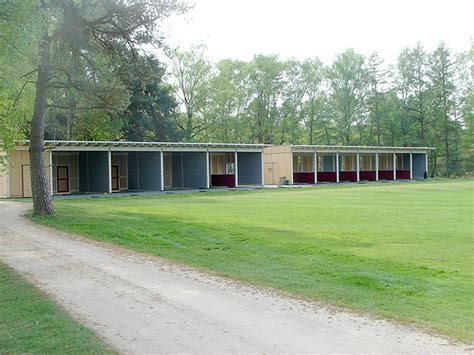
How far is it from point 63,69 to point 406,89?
60.1 metres

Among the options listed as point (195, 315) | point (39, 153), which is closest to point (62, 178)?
point (39, 153)

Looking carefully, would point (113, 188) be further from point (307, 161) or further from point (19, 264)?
point (19, 264)

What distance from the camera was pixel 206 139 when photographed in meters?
65.9

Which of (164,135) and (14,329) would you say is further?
(164,135)

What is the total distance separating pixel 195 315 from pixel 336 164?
45.0 metres

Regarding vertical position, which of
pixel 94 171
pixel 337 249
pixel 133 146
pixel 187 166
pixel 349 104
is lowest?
pixel 337 249

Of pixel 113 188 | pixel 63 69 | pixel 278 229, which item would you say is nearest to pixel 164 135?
pixel 113 188

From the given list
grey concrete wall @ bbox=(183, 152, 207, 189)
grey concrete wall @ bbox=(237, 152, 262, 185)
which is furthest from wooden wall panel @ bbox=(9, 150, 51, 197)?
grey concrete wall @ bbox=(237, 152, 262, 185)

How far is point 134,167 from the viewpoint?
40.3 m

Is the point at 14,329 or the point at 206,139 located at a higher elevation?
the point at 206,139

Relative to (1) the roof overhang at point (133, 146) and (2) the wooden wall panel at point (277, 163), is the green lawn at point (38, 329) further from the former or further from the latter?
(2) the wooden wall panel at point (277, 163)

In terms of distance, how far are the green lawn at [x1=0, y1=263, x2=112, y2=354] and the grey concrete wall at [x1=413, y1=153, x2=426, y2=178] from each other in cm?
5715

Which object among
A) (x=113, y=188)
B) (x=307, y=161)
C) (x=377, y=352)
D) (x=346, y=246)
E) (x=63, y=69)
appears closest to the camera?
(x=377, y=352)

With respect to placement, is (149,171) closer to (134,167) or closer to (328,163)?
(134,167)
